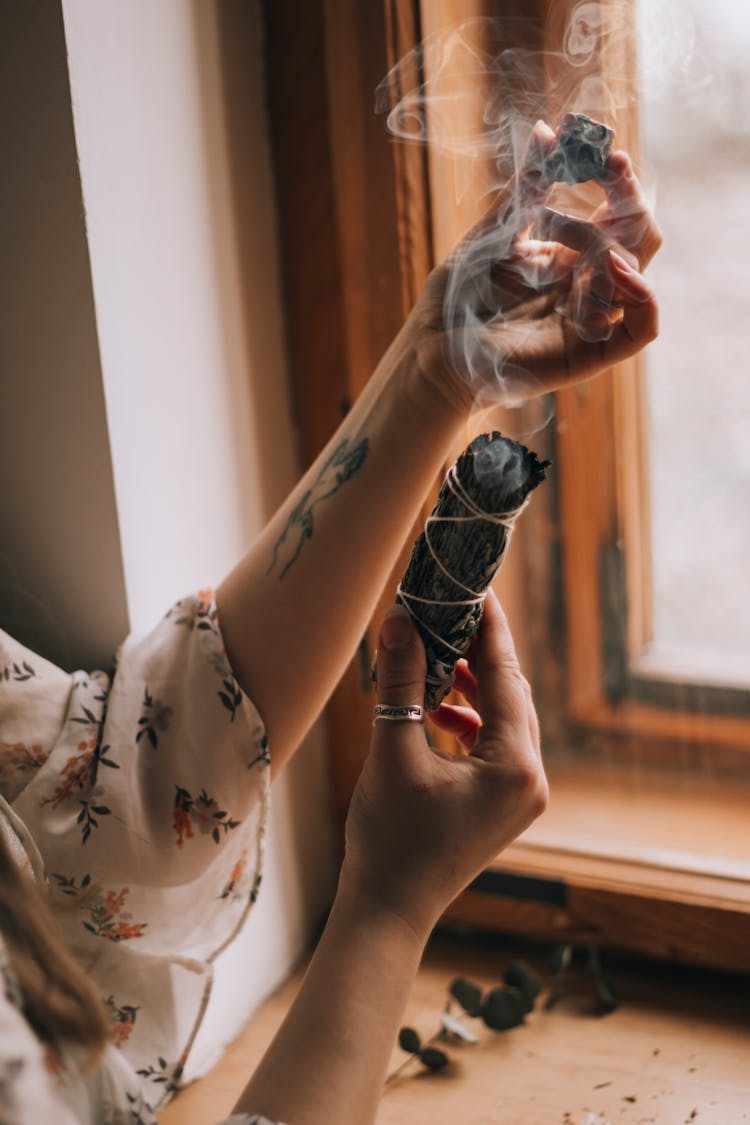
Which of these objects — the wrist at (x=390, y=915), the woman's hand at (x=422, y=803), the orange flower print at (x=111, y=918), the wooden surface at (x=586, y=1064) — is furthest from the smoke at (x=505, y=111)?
the wooden surface at (x=586, y=1064)

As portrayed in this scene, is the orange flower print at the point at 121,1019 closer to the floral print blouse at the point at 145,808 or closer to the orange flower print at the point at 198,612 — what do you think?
the floral print blouse at the point at 145,808

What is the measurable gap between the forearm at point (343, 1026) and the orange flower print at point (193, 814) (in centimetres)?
20

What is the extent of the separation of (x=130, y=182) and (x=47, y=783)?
1.56 feet

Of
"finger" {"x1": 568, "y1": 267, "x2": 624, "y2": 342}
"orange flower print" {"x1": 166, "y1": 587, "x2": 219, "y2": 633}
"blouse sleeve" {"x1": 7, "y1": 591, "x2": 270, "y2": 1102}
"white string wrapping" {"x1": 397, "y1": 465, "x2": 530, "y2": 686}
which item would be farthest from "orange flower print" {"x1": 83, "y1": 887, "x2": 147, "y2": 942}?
"finger" {"x1": 568, "y1": 267, "x2": 624, "y2": 342}

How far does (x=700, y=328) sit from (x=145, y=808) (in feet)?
2.17

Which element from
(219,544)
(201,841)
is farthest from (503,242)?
(201,841)

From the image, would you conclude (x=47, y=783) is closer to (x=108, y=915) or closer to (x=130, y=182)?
(x=108, y=915)

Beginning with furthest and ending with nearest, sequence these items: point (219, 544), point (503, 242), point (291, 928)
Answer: point (291, 928) < point (219, 544) < point (503, 242)

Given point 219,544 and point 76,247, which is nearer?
point 76,247

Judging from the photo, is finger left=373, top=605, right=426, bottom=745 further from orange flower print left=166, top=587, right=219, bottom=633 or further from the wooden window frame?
the wooden window frame

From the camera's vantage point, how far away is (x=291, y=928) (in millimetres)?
1104

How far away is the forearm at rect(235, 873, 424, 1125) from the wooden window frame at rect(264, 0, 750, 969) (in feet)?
1.39

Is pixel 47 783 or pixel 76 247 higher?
pixel 76 247

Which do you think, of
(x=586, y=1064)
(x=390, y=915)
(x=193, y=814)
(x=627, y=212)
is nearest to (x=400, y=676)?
(x=390, y=915)
